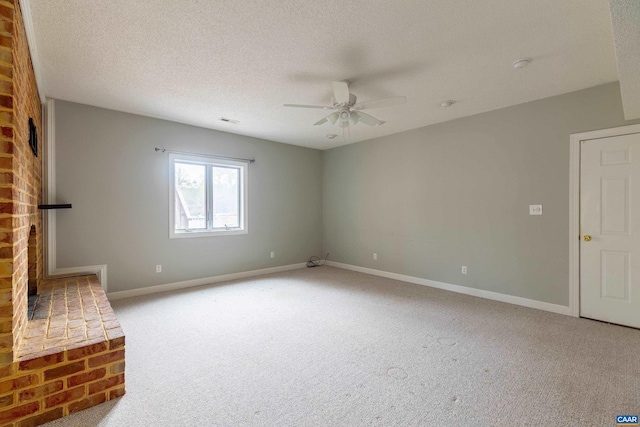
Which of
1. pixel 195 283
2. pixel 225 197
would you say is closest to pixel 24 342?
pixel 195 283

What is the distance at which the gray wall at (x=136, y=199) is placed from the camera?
3.67 m

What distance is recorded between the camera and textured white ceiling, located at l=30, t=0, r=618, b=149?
6.44 feet

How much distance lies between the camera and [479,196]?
4066 mm

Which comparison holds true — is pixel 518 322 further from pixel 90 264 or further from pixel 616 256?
pixel 90 264

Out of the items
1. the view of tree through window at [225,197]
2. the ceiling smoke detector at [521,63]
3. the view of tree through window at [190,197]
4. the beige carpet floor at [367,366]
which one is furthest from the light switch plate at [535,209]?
the view of tree through window at [190,197]

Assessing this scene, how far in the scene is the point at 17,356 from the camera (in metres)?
1.64

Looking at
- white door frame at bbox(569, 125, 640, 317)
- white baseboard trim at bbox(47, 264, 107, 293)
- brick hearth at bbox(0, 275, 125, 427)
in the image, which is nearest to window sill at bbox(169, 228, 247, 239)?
white baseboard trim at bbox(47, 264, 107, 293)

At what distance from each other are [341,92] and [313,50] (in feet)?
1.57

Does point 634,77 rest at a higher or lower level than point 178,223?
higher

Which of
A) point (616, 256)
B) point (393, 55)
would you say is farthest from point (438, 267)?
point (393, 55)

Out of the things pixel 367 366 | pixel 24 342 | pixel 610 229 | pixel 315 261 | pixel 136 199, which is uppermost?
pixel 136 199

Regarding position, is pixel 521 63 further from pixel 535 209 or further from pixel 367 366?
pixel 367 366

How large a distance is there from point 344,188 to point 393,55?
11.7 ft

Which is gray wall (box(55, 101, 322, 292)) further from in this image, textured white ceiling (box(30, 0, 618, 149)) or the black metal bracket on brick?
textured white ceiling (box(30, 0, 618, 149))
